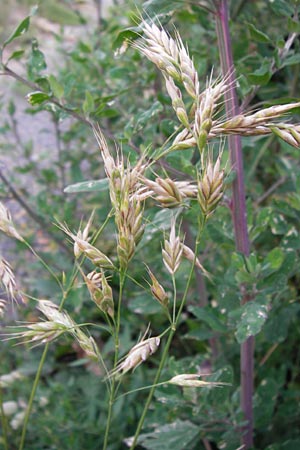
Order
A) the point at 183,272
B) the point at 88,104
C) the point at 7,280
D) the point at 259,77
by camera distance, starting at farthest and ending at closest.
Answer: the point at 183,272
the point at 88,104
the point at 259,77
the point at 7,280

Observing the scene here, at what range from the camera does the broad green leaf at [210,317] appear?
4.03ft

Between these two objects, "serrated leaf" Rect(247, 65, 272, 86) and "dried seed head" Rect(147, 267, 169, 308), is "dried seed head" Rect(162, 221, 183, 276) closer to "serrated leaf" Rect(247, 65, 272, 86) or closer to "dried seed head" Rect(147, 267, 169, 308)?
"dried seed head" Rect(147, 267, 169, 308)

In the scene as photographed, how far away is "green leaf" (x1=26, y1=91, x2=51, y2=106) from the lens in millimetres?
1069

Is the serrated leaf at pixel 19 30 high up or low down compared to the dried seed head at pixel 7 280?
up

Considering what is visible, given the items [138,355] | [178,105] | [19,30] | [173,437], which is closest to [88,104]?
[19,30]

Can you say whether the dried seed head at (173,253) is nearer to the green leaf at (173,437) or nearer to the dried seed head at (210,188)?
the dried seed head at (210,188)

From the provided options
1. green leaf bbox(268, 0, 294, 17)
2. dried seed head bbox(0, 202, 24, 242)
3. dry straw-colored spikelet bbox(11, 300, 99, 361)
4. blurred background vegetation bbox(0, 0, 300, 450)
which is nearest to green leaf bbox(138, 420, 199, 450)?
blurred background vegetation bbox(0, 0, 300, 450)

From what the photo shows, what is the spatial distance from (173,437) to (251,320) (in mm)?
340

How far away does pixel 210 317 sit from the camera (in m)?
1.24

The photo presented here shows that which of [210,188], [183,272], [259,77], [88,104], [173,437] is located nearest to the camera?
[210,188]

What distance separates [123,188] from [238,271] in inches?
16.6

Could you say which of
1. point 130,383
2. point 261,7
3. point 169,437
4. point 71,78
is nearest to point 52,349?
point 130,383

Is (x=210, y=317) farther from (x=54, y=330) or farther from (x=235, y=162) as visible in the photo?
(x=54, y=330)

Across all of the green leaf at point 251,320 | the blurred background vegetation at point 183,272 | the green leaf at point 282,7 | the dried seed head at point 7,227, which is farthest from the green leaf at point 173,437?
the green leaf at point 282,7
